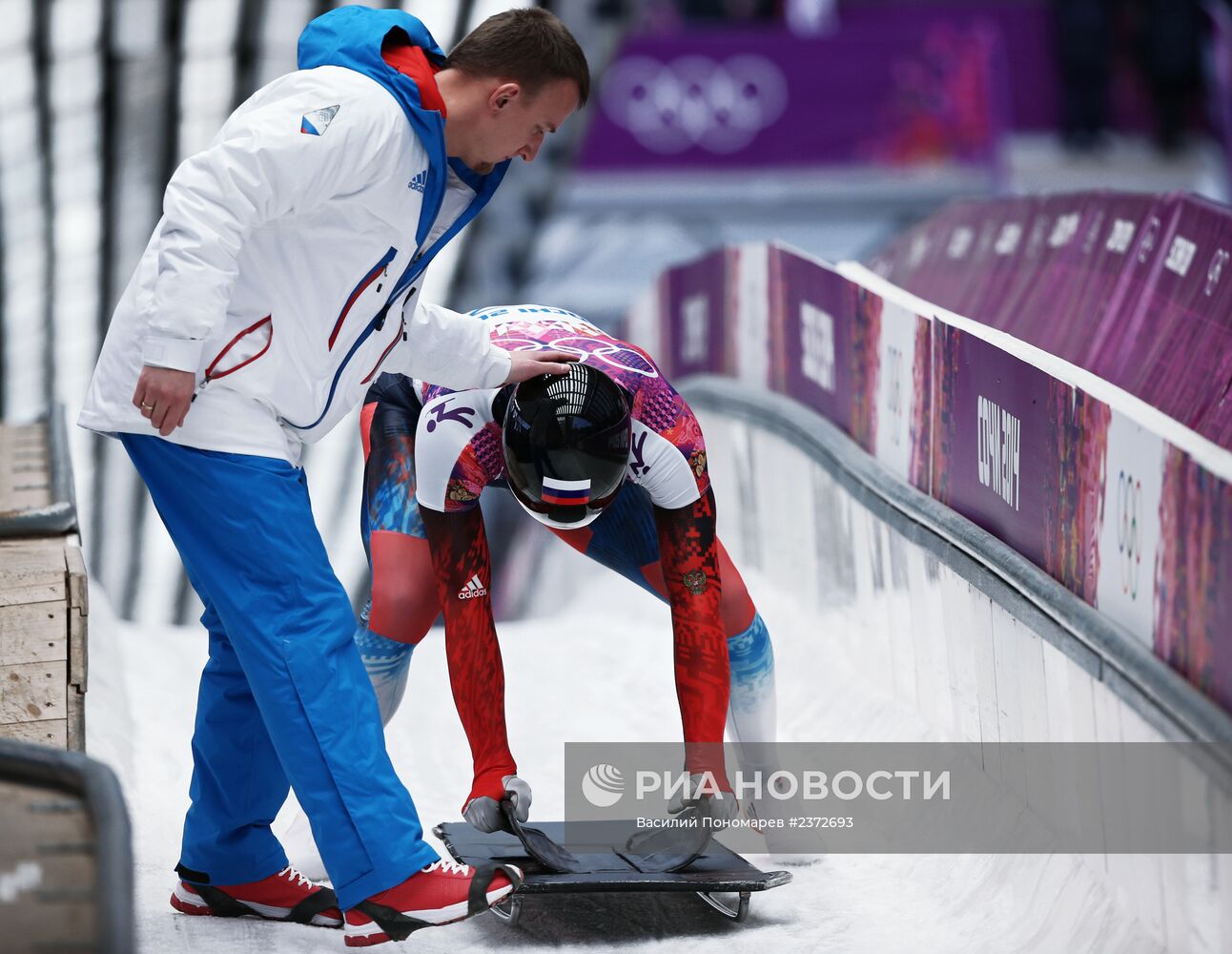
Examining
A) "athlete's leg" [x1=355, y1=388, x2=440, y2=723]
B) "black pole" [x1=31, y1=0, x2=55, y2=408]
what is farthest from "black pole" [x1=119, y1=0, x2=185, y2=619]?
"athlete's leg" [x1=355, y1=388, x2=440, y2=723]

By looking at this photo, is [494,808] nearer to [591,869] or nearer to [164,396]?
[591,869]

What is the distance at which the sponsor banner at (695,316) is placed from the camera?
7.56 m

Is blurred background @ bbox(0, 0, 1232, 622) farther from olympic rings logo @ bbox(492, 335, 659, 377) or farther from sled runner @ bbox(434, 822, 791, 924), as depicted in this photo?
sled runner @ bbox(434, 822, 791, 924)

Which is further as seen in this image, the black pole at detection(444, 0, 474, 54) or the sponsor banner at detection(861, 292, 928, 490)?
the black pole at detection(444, 0, 474, 54)

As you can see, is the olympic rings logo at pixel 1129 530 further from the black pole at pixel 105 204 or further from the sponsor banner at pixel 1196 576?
the black pole at pixel 105 204

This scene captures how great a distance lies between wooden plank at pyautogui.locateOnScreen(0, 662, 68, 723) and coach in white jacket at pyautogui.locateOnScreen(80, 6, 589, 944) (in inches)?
19.9

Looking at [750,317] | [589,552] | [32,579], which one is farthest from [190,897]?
[750,317]

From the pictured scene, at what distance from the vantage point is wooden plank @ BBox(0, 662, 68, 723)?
3.23 m

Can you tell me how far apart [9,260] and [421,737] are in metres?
11.5

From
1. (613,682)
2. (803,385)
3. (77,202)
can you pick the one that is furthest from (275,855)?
(77,202)

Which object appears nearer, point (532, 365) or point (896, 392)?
point (532, 365)

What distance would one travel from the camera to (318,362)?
2.91 m

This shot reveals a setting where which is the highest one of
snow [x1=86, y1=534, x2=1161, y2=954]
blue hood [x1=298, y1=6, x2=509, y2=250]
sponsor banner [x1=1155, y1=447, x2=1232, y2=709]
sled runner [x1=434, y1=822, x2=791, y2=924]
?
blue hood [x1=298, y1=6, x2=509, y2=250]

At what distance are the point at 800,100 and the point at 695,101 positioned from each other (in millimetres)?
952
